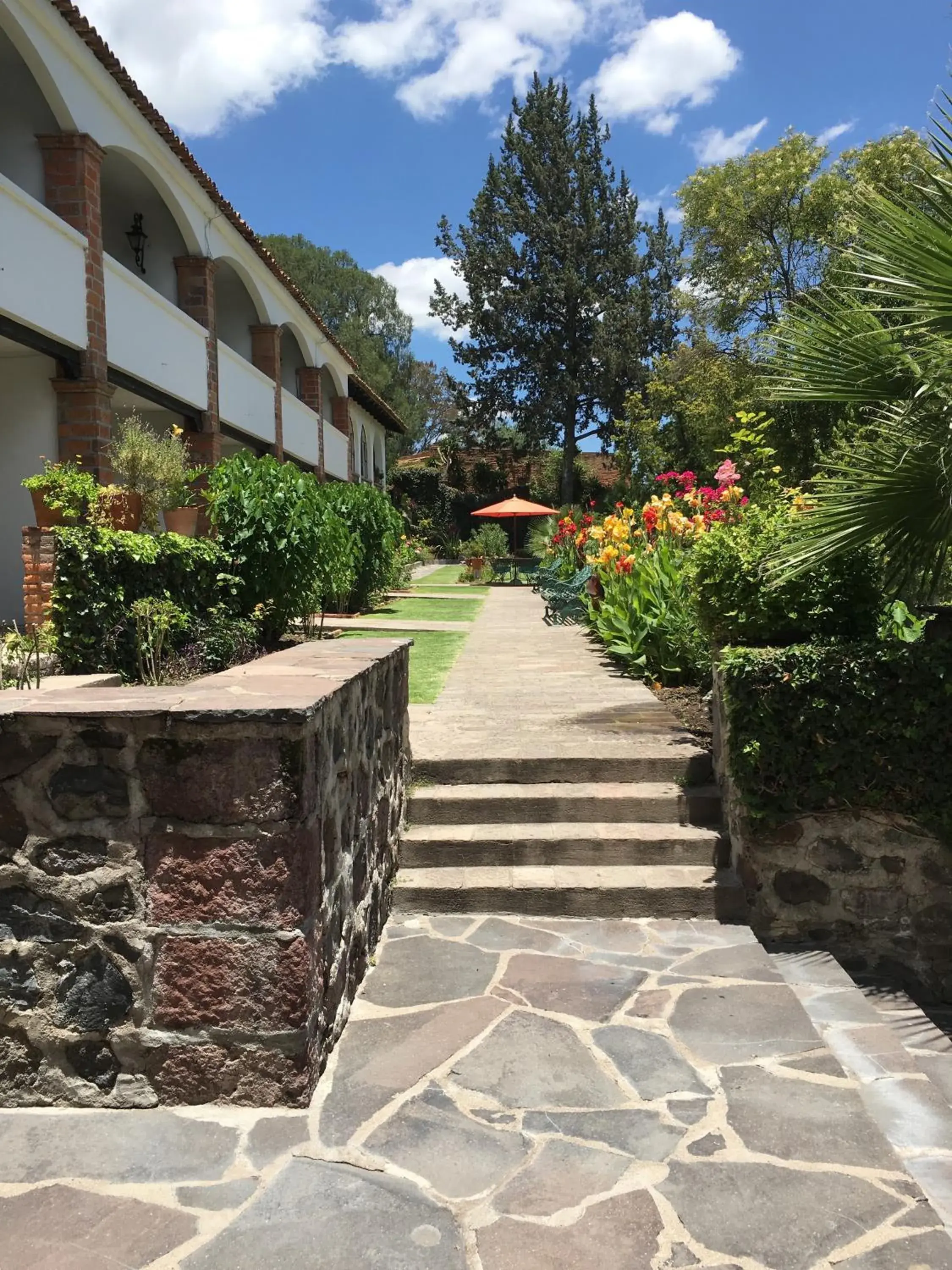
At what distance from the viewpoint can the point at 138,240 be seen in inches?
508

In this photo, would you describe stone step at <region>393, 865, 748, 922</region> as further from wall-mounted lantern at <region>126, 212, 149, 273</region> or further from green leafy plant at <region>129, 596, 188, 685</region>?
wall-mounted lantern at <region>126, 212, 149, 273</region>

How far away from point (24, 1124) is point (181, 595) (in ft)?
17.7

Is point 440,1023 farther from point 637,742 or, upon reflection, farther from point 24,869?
point 637,742

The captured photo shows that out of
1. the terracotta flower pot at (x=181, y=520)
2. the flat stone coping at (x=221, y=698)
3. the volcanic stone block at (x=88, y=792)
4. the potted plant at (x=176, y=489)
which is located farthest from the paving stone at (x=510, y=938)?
the terracotta flower pot at (x=181, y=520)

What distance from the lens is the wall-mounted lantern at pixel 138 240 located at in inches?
503

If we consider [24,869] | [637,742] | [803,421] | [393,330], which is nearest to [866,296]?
[637,742]

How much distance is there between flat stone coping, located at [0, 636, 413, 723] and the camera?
8.36 feet

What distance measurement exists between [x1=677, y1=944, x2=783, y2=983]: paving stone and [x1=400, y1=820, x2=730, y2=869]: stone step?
1.98ft

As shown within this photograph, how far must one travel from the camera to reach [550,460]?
3803cm

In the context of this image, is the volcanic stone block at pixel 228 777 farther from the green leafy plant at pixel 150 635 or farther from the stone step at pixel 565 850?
the green leafy plant at pixel 150 635

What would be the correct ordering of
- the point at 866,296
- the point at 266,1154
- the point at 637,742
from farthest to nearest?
1. the point at 866,296
2. the point at 637,742
3. the point at 266,1154

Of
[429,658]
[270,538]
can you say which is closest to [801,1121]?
[429,658]

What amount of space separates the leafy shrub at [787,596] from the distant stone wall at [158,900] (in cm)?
280

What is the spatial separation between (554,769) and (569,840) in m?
0.58
